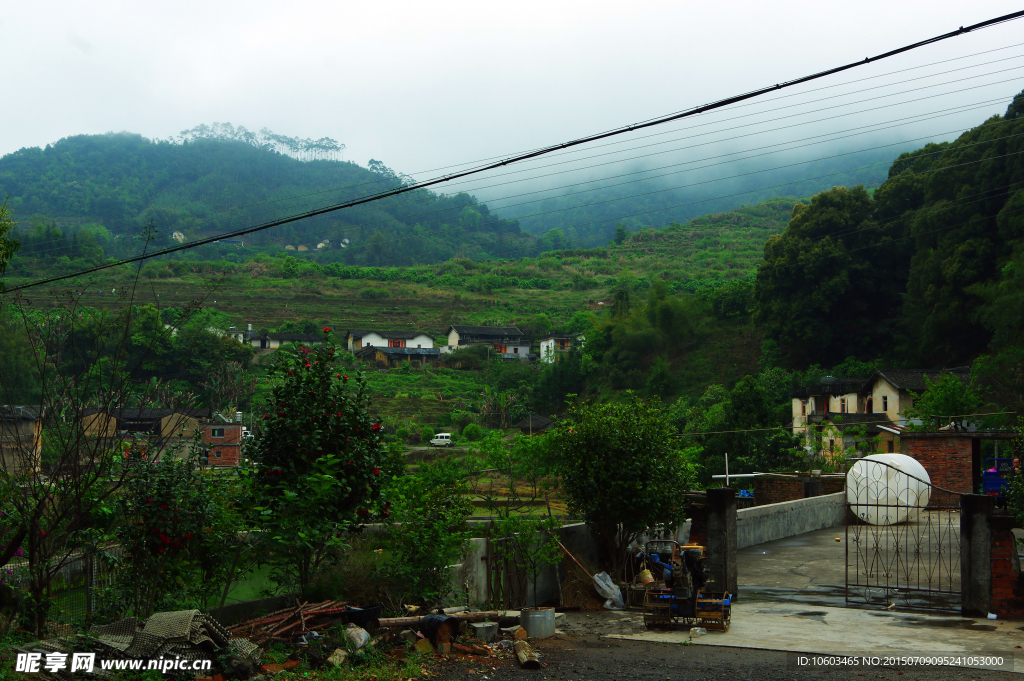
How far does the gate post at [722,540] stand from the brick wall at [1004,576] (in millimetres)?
3560

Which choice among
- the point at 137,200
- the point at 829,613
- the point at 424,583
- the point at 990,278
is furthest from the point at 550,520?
the point at 137,200

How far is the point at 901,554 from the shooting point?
16969 mm

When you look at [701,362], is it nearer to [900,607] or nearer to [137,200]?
[900,607]

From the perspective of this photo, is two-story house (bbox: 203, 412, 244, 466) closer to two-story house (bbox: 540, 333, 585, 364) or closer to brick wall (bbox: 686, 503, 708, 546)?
brick wall (bbox: 686, 503, 708, 546)

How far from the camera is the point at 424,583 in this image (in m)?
10.2

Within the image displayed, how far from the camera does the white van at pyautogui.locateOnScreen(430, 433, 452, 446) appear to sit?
5692 centimetres

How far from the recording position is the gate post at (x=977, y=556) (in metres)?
10.9

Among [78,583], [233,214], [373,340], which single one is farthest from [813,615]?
[233,214]

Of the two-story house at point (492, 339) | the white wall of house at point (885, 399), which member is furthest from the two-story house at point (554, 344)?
the white wall of house at point (885, 399)

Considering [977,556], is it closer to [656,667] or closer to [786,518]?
[656,667]

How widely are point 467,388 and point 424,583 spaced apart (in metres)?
69.5

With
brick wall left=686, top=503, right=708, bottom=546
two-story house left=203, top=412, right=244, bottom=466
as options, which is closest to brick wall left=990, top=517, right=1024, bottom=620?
brick wall left=686, top=503, right=708, bottom=546

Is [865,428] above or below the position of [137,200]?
below

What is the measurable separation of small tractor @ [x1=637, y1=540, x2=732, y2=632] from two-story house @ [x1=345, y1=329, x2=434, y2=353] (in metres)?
80.6
